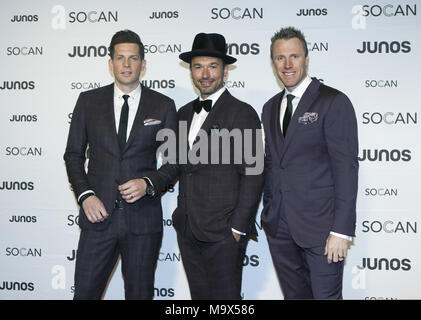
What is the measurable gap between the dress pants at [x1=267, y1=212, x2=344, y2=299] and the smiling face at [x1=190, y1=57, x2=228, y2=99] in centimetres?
96

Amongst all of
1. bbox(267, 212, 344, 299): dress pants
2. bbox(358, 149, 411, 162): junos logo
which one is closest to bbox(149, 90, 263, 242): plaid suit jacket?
bbox(267, 212, 344, 299): dress pants

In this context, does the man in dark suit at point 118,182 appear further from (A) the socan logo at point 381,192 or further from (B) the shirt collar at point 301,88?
(A) the socan logo at point 381,192

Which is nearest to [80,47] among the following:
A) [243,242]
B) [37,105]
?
[37,105]

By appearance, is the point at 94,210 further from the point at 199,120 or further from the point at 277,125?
the point at 277,125

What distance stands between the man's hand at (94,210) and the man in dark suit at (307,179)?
1012 millimetres

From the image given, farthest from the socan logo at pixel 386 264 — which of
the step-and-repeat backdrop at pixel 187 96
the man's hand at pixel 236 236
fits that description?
the man's hand at pixel 236 236

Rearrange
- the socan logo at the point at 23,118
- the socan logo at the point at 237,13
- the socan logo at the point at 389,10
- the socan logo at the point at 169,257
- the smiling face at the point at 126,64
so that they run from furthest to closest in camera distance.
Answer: the socan logo at the point at 23,118 → the socan logo at the point at 169,257 → the socan logo at the point at 237,13 → the socan logo at the point at 389,10 → the smiling face at the point at 126,64

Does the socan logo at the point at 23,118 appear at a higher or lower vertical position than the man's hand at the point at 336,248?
higher

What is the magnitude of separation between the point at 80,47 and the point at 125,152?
163 centimetres

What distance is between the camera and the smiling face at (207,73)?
2.90 meters

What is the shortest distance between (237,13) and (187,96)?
2.72 ft

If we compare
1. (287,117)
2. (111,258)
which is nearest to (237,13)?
(287,117)

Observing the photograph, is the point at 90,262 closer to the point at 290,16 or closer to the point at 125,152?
the point at 125,152

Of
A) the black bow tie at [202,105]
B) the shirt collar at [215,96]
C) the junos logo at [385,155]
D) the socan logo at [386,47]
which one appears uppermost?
the socan logo at [386,47]
